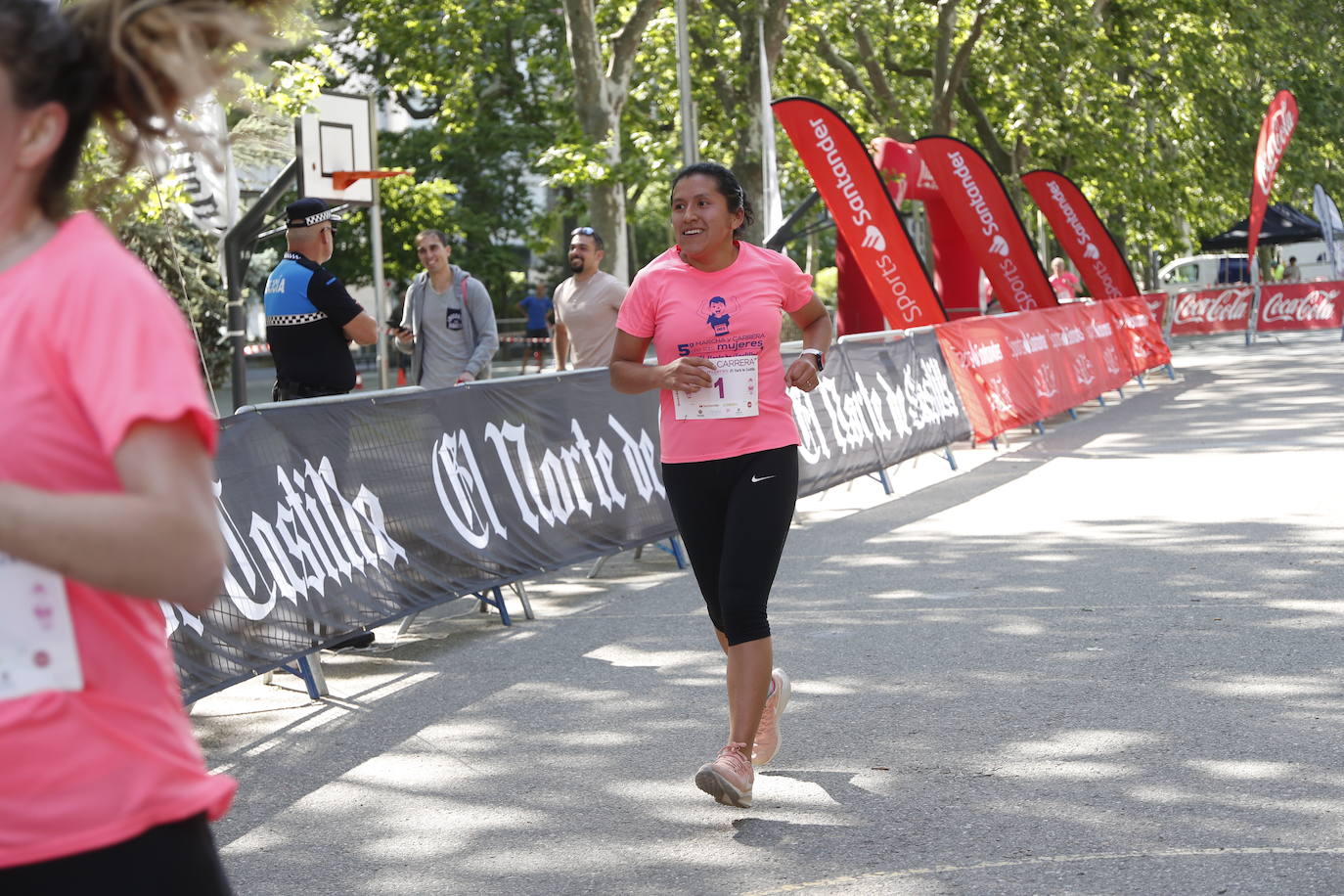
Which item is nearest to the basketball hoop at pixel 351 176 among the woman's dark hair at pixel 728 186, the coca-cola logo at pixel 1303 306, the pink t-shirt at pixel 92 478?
the woman's dark hair at pixel 728 186

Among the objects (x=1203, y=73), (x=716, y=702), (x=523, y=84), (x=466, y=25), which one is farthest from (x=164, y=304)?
(x=523, y=84)

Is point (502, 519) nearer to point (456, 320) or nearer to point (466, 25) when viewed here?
point (456, 320)

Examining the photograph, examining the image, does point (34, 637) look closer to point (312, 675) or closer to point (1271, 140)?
point (312, 675)

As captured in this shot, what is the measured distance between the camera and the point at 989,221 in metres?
20.9

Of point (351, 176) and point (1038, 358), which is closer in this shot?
point (351, 176)

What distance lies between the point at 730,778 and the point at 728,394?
1169 millimetres

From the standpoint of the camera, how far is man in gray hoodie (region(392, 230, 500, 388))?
35.9 ft

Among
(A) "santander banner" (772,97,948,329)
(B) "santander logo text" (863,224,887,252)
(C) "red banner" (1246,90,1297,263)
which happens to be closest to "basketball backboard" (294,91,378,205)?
(A) "santander banner" (772,97,948,329)

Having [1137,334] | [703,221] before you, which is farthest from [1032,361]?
[703,221]

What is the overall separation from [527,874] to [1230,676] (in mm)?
3154

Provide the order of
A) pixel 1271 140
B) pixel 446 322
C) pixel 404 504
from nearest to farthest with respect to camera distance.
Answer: pixel 404 504, pixel 446 322, pixel 1271 140

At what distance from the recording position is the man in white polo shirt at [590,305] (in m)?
11.1

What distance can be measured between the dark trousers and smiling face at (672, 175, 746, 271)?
3.62 m

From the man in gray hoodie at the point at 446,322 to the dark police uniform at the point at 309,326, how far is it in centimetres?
255
